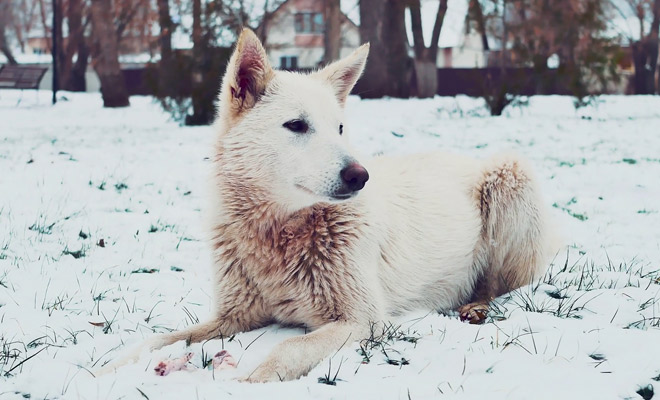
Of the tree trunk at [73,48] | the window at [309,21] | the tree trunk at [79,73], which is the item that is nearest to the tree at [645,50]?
the window at [309,21]

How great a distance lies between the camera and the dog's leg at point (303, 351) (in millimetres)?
2826

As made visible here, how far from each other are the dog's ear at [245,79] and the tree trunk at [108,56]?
717 inches

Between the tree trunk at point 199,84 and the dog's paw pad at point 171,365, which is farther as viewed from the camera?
the tree trunk at point 199,84

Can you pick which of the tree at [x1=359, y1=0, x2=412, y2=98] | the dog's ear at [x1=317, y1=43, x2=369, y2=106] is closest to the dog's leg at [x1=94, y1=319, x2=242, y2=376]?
the dog's ear at [x1=317, y1=43, x2=369, y2=106]

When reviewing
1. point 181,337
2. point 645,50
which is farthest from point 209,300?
point 645,50

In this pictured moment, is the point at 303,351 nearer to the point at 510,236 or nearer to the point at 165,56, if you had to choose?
the point at 510,236

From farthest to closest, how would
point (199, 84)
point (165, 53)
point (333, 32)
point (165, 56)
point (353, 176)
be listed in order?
point (333, 32), point (165, 53), point (165, 56), point (199, 84), point (353, 176)

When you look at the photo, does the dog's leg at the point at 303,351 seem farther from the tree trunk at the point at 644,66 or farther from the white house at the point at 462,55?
the white house at the point at 462,55

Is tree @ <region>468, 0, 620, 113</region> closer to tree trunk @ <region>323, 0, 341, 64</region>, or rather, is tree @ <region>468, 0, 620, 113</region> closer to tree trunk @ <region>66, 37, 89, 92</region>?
tree trunk @ <region>323, 0, 341, 64</region>

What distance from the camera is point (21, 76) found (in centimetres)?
2453

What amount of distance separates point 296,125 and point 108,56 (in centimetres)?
1906

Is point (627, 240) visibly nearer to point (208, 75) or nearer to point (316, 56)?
point (208, 75)

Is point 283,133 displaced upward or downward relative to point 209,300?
upward

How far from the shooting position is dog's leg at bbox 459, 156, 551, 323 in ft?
14.4
